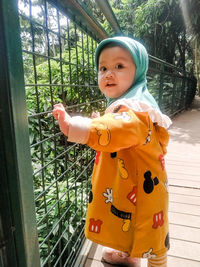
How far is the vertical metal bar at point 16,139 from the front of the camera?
23.1 inches

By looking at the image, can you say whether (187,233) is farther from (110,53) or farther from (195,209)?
(110,53)

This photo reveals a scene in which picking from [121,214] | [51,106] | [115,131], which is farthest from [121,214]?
[51,106]

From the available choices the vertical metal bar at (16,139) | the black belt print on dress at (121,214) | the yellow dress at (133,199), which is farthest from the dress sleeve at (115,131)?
the black belt print on dress at (121,214)

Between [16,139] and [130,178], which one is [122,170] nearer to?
[130,178]

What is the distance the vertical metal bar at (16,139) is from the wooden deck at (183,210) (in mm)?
797

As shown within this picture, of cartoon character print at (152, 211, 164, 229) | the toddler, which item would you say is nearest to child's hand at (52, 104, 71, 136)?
the toddler

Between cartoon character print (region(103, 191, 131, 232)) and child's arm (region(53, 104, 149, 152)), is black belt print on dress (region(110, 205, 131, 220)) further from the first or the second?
child's arm (region(53, 104, 149, 152))

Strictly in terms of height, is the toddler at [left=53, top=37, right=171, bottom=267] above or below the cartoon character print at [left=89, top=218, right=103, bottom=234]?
above

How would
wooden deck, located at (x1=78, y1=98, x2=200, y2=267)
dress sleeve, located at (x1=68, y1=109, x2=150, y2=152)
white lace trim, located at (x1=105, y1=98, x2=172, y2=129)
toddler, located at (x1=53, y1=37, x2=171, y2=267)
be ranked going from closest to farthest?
dress sleeve, located at (x1=68, y1=109, x2=150, y2=152), white lace trim, located at (x1=105, y1=98, x2=172, y2=129), toddler, located at (x1=53, y1=37, x2=171, y2=267), wooden deck, located at (x1=78, y1=98, x2=200, y2=267)

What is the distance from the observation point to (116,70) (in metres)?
0.96

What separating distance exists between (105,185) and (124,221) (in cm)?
17

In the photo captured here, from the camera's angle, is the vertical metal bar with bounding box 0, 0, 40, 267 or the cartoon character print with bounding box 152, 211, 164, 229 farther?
the cartoon character print with bounding box 152, 211, 164, 229

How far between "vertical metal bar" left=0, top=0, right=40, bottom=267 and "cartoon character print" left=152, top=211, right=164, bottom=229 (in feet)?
1.63

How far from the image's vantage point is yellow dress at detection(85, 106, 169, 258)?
0.95m
